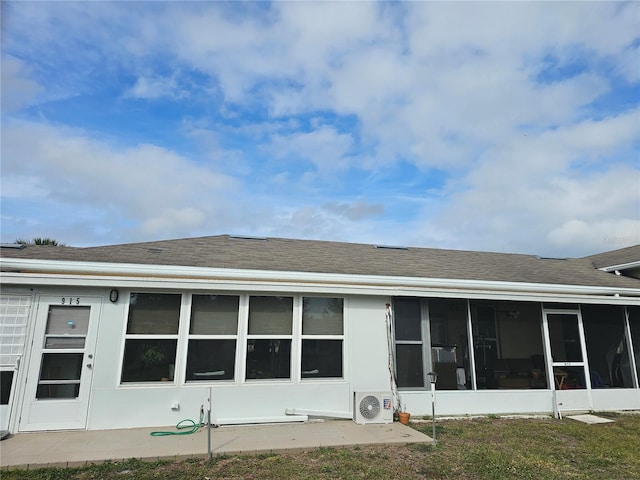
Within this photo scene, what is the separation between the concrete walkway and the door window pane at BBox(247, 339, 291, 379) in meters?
0.89

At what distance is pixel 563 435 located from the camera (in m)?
6.49

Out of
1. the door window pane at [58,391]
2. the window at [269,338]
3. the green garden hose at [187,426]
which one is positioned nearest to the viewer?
the green garden hose at [187,426]

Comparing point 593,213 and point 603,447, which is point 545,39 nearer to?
point 603,447

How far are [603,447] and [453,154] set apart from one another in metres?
11.3

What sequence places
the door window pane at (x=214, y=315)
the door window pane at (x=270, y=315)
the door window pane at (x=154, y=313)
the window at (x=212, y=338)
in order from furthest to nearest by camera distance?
the door window pane at (x=270, y=315)
the door window pane at (x=214, y=315)
the window at (x=212, y=338)
the door window pane at (x=154, y=313)

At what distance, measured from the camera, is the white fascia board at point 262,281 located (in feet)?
21.1

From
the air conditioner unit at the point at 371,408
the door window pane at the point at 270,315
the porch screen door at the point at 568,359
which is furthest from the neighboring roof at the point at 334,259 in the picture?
the air conditioner unit at the point at 371,408

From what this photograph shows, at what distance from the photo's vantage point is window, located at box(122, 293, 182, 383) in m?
6.63

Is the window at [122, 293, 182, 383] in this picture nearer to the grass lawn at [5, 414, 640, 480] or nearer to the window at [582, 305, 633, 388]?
the grass lawn at [5, 414, 640, 480]

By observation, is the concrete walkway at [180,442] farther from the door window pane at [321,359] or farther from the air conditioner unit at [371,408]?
the door window pane at [321,359]

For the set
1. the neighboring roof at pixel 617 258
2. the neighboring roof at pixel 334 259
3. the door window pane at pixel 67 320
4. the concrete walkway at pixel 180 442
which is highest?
the neighboring roof at pixel 617 258

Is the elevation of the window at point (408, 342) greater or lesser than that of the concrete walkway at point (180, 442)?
greater

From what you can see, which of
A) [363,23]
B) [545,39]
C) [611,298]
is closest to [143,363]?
[363,23]

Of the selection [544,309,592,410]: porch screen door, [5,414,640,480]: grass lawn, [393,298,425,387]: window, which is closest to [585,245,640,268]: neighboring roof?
[544,309,592,410]: porch screen door
